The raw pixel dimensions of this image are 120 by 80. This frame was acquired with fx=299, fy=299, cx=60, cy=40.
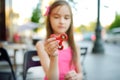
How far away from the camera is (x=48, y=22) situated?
820 mm

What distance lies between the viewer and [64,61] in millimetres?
819

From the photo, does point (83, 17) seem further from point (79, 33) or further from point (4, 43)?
point (4, 43)

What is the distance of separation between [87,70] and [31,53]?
52cm

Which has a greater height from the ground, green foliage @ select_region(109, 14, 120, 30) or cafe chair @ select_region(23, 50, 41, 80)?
green foliage @ select_region(109, 14, 120, 30)

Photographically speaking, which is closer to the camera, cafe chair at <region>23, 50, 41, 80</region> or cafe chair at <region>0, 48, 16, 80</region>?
cafe chair at <region>23, 50, 41, 80</region>

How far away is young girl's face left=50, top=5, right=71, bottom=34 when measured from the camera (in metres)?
0.80

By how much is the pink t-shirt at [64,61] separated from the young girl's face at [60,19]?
0.19ft

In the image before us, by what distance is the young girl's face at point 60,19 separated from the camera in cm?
80

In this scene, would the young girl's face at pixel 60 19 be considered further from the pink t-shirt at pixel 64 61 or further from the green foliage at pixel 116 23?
the green foliage at pixel 116 23

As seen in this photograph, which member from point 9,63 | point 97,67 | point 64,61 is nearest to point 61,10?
point 64,61

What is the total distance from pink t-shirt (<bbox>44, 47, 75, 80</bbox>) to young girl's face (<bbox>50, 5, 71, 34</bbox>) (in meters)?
0.06

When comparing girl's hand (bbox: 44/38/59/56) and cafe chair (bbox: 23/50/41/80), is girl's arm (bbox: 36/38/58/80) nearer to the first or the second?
girl's hand (bbox: 44/38/59/56)

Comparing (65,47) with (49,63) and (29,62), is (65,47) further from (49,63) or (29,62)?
(29,62)

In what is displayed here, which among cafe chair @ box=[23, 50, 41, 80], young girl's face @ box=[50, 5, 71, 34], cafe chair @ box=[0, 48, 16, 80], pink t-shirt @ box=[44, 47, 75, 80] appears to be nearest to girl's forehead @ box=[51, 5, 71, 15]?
young girl's face @ box=[50, 5, 71, 34]
